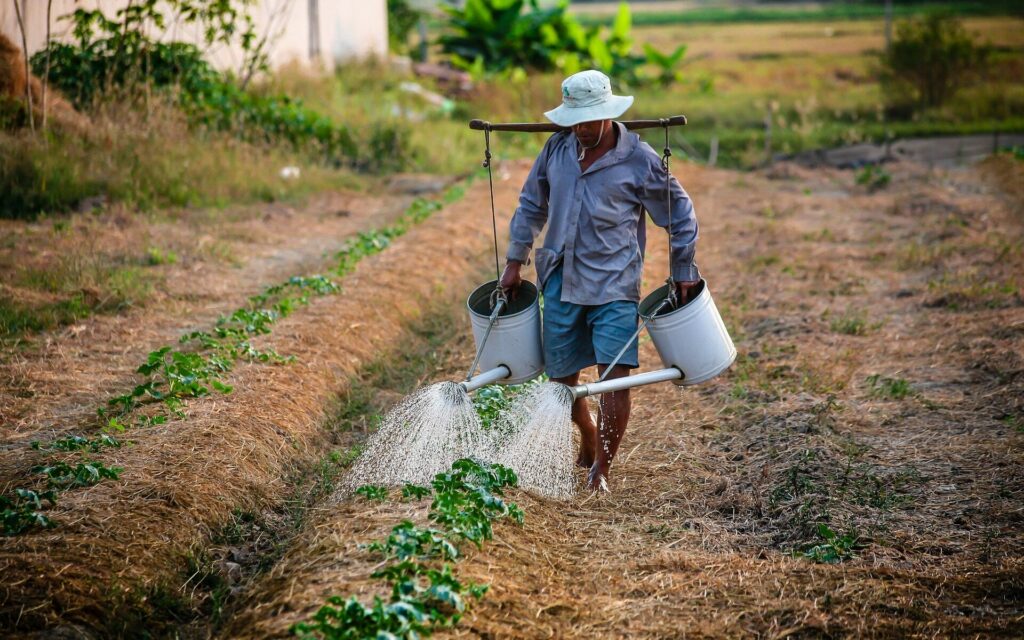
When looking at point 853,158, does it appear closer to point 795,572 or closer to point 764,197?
point 764,197

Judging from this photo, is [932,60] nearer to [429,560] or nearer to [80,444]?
[80,444]

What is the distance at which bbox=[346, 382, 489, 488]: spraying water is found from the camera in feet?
14.1

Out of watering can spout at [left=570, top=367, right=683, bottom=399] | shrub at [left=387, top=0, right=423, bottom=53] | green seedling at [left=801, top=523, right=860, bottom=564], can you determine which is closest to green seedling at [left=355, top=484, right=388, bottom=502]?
watering can spout at [left=570, top=367, right=683, bottom=399]

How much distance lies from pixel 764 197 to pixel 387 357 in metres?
7.58

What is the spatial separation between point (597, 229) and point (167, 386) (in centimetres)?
248

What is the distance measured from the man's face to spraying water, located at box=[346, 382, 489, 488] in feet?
3.62

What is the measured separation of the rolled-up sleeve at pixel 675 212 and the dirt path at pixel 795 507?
101 cm

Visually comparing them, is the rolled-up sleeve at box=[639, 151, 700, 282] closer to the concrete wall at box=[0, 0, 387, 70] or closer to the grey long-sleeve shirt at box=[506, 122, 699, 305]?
the grey long-sleeve shirt at box=[506, 122, 699, 305]

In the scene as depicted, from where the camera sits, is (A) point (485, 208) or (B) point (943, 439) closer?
(B) point (943, 439)

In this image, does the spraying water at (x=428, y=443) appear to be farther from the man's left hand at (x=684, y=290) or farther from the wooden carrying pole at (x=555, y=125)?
the wooden carrying pole at (x=555, y=125)

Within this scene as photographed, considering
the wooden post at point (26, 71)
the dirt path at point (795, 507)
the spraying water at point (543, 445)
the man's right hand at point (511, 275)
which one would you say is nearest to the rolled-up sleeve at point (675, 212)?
the man's right hand at point (511, 275)

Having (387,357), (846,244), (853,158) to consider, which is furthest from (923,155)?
(387,357)

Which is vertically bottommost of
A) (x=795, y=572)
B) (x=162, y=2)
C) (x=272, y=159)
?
(x=795, y=572)

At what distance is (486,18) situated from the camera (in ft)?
74.7
